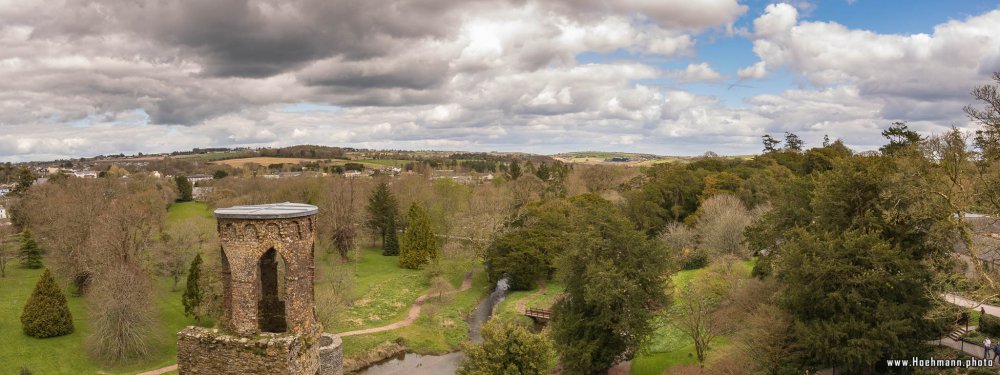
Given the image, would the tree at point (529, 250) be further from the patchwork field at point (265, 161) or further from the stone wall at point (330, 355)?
the patchwork field at point (265, 161)

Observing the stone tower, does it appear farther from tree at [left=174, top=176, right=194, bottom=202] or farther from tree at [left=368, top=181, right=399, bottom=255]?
tree at [left=174, top=176, right=194, bottom=202]

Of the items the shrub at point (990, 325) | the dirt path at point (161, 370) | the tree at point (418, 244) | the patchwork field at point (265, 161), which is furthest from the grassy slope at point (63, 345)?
the patchwork field at point (265, 161)

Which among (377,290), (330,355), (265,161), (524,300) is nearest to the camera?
(330,355)

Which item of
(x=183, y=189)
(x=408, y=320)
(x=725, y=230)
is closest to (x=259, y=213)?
(x=408, y=320)

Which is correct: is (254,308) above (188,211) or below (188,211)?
above

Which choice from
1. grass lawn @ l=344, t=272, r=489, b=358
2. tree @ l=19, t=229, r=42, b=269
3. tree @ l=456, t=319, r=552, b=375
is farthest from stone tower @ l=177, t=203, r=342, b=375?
tree @ l=19, t=229, r=42, b=269

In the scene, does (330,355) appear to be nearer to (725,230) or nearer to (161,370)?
(161,370)
